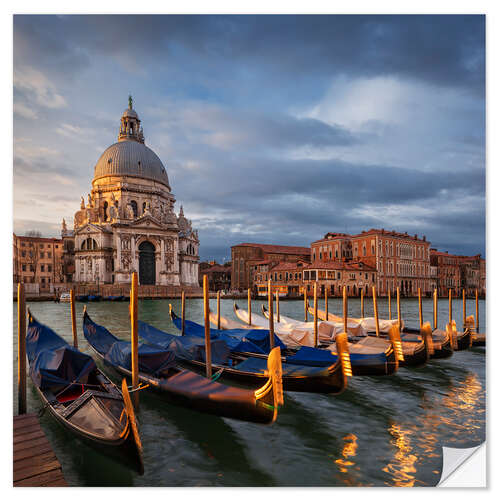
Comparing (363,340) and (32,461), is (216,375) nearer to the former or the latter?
(32,461)

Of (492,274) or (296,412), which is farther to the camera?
(296,412)

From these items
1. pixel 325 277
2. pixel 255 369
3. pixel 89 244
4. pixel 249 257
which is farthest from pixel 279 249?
pixel 255 369

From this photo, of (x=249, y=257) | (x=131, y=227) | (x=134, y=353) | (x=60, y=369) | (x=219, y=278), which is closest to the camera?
(x=134, y=353)

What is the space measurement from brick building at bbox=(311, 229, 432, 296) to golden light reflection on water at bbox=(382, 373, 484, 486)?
957 cm

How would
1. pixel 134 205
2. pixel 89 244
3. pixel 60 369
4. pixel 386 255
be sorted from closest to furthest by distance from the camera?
pixel 60 369, pixel 386 255, pixel 89 244, pixel 134 205

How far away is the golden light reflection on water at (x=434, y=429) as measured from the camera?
234 cm

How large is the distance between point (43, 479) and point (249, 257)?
31352mm

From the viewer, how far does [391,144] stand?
3.08 metres

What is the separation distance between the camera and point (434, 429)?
2988 millimetres

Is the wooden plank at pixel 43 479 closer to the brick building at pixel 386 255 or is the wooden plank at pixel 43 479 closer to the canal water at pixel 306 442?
the canal water at pixel 306 442

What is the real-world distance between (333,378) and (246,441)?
97 centimetres

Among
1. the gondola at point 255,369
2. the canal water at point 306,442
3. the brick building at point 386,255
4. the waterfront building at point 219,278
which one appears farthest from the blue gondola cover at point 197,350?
the waterfront building at point 219,278
